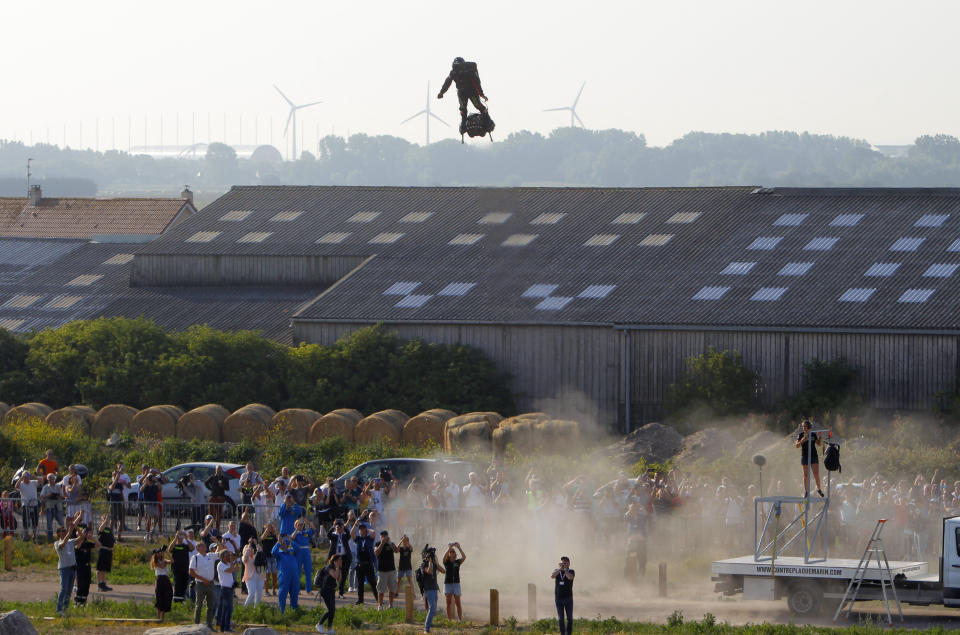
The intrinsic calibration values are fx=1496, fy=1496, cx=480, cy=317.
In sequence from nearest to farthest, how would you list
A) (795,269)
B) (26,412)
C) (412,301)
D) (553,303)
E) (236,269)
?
(26,412), (795,269), (553,303), (412,301), (236,269)

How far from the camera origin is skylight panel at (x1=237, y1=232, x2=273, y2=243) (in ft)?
212

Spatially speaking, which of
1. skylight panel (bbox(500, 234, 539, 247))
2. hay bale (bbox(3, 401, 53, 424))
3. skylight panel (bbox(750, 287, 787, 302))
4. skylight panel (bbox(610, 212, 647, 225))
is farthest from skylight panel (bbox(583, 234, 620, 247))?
hay bale (bbox(3, 401, 53, 424))

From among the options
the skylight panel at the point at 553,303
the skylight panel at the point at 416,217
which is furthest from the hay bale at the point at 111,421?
the skylight panel at the point at 416,217

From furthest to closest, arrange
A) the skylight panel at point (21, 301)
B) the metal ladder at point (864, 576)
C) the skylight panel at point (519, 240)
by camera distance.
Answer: the skylight panel at point (21, 301) < the skylight panel at point (519, 240) < the metal ladder at point (864, 576)

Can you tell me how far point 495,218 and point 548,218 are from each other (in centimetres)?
236

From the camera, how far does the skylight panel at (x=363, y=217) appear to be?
65125 millimetres

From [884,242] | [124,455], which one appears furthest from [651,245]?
[124,455]

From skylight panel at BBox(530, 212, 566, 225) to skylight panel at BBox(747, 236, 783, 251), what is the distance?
930cm

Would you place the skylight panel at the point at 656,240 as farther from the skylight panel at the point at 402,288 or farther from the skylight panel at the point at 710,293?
the skylight panel at the point at 402,288

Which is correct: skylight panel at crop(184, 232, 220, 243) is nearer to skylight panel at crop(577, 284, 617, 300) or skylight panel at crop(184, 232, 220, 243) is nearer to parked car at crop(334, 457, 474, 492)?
skylight panel at crop(577, 284, 617, 300)

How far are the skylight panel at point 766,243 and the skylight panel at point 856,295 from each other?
230 inches

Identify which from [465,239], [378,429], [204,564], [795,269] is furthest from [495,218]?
[204,564]

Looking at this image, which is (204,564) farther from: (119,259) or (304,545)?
(119,259)

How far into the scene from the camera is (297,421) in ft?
153
